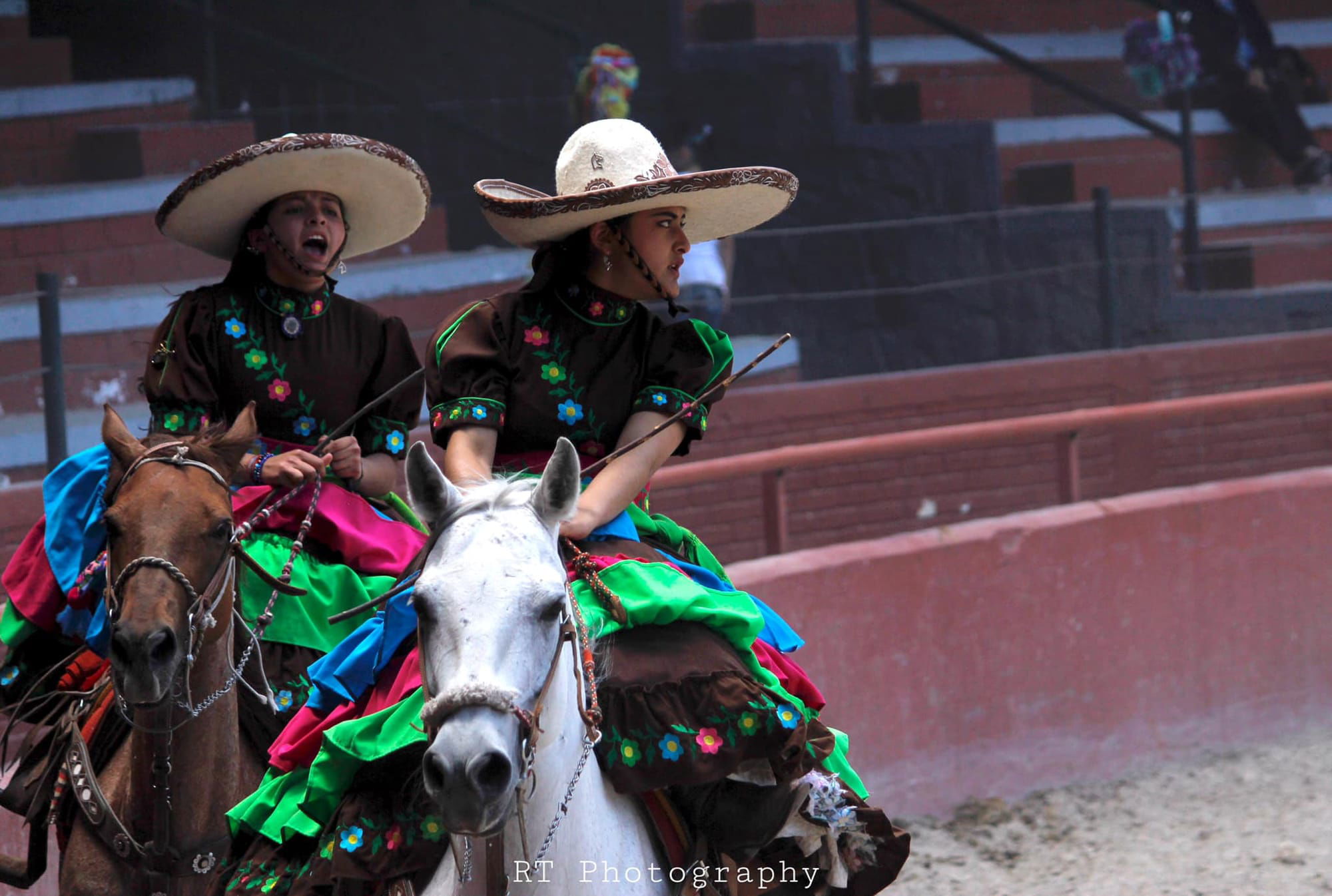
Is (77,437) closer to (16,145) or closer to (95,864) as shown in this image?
(16,145)

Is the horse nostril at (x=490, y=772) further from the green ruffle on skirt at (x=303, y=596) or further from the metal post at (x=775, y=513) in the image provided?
the metal post at (x=775, y=513)

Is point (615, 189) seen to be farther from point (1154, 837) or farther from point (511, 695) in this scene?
point (1154, 837)

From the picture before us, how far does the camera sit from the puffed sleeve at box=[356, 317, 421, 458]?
4430 millimetres

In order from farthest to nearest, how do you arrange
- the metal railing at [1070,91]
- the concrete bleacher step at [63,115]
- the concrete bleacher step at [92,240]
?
the metal railing at [1070,91], the concrete bleacher step at [63,115], the concrete bleacher step at [92,240]

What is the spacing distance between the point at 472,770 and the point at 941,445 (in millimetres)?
4766

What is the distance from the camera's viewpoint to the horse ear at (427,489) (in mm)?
2648

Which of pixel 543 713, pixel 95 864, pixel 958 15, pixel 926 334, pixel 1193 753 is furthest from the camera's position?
pixel 958 15

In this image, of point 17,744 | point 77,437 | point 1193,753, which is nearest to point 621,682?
point 17,744

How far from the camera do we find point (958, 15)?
14344 mm

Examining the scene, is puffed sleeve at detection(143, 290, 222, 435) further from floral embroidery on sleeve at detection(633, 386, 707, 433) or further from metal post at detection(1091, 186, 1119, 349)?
metal post at detection(1091, 186, 1119, 349)

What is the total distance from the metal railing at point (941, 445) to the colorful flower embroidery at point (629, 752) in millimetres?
2657

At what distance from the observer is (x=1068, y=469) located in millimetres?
7141

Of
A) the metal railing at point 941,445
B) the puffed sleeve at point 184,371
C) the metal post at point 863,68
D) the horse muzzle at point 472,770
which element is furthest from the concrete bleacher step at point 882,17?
the horse muzzle at point 472,770

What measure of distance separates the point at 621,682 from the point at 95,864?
1.50 m
